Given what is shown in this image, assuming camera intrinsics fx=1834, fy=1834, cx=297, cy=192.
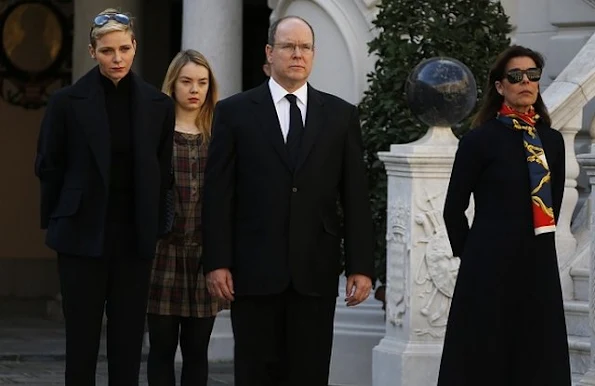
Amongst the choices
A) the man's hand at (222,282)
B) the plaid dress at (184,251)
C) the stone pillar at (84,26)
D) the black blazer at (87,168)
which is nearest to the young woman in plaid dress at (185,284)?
the plaid dress at (184,251)

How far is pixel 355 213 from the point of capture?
22.3 feet

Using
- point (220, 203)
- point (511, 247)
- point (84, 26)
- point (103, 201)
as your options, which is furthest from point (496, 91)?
point (84, 26)

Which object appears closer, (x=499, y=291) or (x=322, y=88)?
(x=499, y=291)

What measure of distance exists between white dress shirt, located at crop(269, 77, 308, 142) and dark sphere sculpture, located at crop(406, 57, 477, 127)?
2.31 m

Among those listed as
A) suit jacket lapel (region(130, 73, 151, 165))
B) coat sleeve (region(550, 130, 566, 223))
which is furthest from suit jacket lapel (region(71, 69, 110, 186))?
coat sleeve (region(550, 130, 566, 223))

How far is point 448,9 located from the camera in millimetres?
10445

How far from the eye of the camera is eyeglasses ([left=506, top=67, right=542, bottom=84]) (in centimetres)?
705

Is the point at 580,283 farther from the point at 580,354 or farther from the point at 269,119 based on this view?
the point at 269,119

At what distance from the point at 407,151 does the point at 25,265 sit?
8.38 metres

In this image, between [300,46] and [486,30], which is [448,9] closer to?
[486,30]

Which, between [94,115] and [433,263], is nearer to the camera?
[94,115]

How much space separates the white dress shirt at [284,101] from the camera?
6.88m

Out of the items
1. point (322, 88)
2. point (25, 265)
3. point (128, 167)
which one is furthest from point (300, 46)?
point (25, 265)

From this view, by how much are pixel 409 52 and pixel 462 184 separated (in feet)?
10.9
